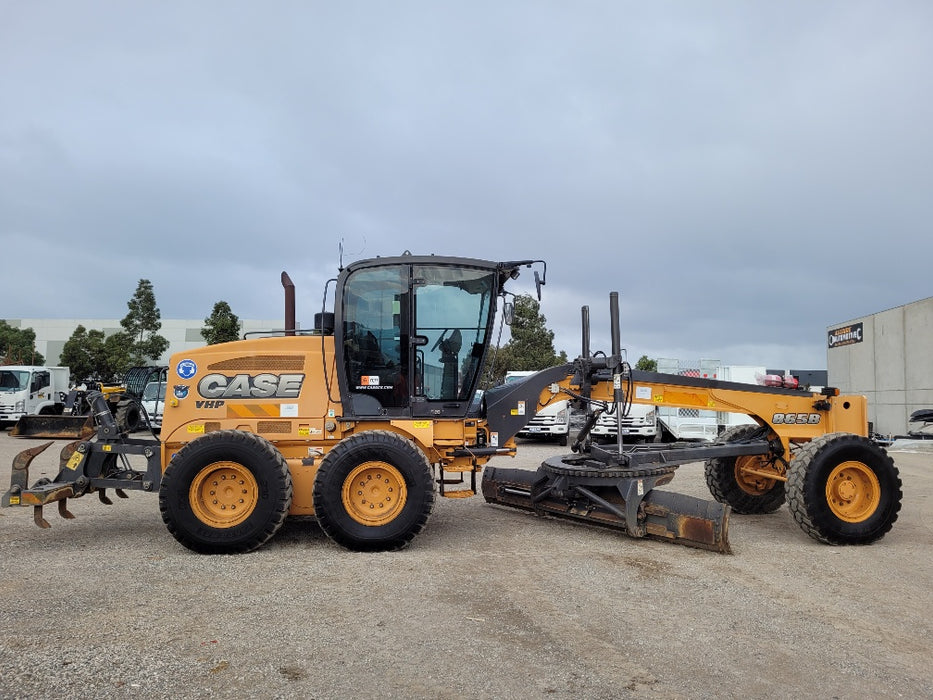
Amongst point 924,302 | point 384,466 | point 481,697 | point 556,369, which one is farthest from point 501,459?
point 924,302

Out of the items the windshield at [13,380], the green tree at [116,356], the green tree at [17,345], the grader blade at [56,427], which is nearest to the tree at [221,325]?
the green tree at [116,356]

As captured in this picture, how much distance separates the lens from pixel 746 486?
906 centimetres

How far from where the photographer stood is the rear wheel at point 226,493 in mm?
6547

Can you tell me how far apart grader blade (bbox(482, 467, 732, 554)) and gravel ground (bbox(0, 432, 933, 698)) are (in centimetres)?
17

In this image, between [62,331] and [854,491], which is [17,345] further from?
[854,491]

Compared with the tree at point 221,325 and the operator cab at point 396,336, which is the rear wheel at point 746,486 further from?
the tree at point 221,325

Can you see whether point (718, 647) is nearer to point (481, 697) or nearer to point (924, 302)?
point (481, 697)

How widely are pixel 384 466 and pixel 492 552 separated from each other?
4.28ft

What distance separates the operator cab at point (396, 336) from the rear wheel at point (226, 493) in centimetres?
104

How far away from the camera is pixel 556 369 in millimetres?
7984

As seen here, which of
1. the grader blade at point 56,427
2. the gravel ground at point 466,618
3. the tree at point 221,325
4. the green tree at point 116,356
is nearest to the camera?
the gravel ground at point 466,618

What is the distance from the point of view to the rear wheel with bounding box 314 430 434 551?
6.63 meters

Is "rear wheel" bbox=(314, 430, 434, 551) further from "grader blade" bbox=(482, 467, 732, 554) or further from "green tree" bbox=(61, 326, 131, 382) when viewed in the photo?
"green tree" bbox=(61, 326, 131, 382)

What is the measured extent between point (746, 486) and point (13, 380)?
76.6 ft
